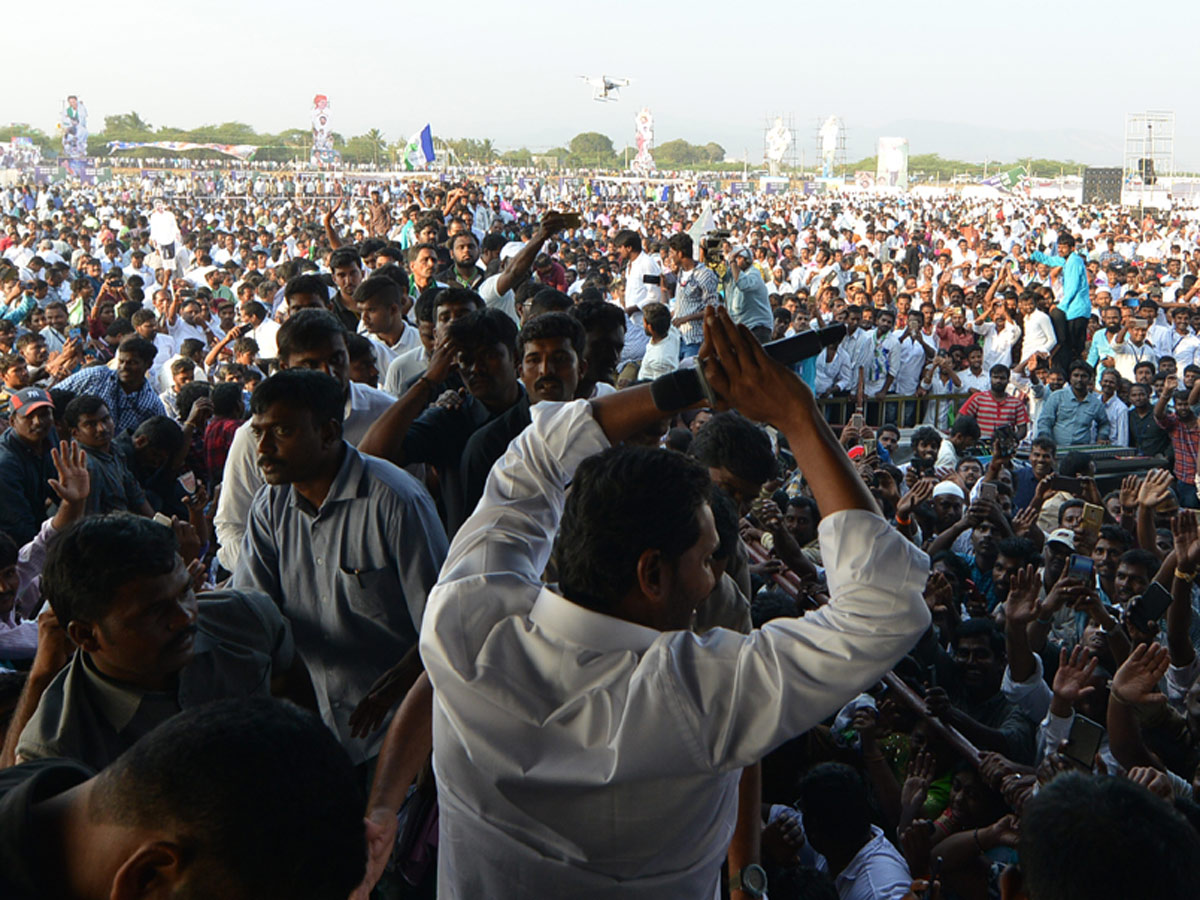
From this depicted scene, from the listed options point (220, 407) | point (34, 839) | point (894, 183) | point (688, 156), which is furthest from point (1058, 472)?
point (688, 156)

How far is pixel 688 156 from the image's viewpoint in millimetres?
124438

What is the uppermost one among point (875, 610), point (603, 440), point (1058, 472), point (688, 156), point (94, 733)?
point (688, 156)

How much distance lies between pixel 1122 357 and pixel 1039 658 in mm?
7927

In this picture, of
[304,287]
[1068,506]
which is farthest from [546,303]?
[1068,506]

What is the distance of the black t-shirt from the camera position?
108 centimetres

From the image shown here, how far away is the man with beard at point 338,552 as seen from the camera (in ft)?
8.04

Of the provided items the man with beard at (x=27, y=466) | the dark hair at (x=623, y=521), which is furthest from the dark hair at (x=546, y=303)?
the dark hair at (x=623, y=521)

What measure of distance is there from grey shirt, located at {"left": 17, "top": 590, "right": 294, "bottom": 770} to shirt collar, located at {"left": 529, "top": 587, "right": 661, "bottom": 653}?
2.14 feet

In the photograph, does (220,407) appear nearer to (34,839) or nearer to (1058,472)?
(34,839)

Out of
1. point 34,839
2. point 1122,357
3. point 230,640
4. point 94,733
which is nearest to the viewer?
point 34,839

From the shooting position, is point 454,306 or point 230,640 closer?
point 230,640

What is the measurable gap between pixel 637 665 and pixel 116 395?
538 centimetres

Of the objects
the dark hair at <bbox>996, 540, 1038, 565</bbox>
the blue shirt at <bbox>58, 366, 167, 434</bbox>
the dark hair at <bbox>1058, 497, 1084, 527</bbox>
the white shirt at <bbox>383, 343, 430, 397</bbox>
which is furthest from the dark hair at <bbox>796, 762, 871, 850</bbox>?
the blue shirt at <bbox>58, 366, 167, 434</bbox>

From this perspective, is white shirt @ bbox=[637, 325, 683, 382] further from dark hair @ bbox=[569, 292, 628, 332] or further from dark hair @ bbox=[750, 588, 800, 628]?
dark hair @ bbox=[750, 588, 800, 628]
